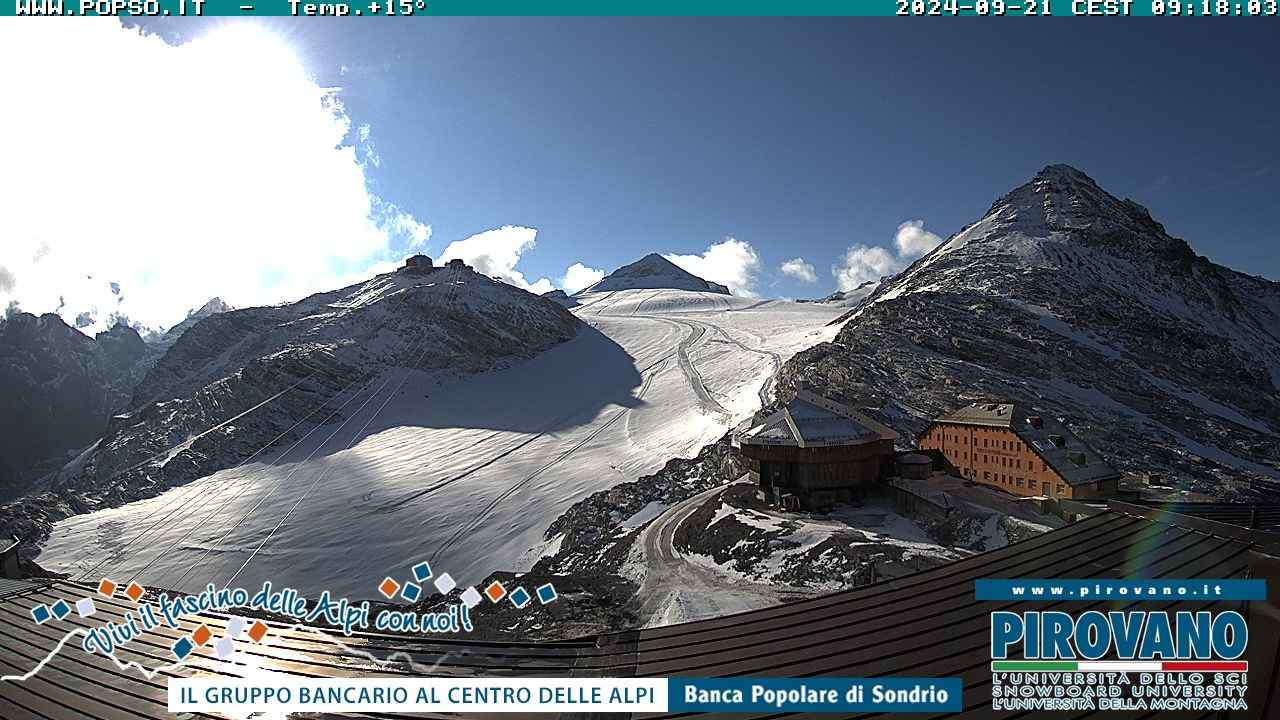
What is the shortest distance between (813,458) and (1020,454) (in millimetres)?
11223

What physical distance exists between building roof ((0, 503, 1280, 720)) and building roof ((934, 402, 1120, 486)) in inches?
881

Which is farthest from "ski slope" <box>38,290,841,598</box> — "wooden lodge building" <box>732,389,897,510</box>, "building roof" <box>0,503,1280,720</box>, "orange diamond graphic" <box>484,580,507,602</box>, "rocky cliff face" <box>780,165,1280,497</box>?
"building roof" <box>0,503,1280,720</box>

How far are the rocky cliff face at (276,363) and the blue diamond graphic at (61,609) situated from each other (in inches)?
2148

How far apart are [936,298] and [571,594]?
207 ft

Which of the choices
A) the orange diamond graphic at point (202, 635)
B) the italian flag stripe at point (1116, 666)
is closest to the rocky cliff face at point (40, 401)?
the orange diamond graphic at point (202, 635)

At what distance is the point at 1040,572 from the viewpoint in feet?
29.6

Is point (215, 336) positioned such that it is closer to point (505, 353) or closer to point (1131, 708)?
point (505, 353)

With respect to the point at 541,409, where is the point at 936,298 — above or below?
above

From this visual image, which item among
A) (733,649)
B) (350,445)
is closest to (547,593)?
(733,649)

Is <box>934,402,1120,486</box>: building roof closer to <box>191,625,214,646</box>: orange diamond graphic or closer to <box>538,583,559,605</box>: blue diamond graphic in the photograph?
<box>538,583,559,605</box>: blue diamond graphic

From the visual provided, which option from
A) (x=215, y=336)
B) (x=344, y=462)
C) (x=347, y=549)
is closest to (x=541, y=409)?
(x=344, y=462)

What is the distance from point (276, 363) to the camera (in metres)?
74.5

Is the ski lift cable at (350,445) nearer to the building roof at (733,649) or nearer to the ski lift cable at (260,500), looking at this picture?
the ski lift cable at (260,500)

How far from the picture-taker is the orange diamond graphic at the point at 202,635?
8.01 metres
